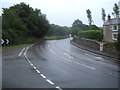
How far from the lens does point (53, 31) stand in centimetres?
10956

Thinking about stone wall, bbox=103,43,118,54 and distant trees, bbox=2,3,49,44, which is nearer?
stone wall, bbox=103,43,118,54

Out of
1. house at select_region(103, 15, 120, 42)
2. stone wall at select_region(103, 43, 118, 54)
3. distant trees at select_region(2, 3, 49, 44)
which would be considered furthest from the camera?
house at select_region(103, 15, 120, 42)

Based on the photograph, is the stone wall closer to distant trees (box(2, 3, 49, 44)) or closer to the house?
the house

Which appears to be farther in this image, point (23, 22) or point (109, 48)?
point (23, 22)

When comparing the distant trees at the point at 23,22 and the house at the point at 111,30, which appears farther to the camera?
the house at the point at 111,30

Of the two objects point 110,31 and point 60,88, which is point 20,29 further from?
point 60,88

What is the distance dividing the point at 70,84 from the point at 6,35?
30072 millimetres

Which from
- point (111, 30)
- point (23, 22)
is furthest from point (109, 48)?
point (23, 22)


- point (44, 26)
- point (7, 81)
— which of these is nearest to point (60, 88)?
point (7, 81)

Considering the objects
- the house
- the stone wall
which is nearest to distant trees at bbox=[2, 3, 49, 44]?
the stone wall

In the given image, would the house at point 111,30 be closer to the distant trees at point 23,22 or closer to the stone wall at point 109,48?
the stone wall at point 109,48

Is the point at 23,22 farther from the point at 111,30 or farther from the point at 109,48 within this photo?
the point at 109,48

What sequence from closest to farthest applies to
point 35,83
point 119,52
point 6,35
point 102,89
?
1. point 102,89
2. point 35,83
3. point 119,52
4. point 6,35

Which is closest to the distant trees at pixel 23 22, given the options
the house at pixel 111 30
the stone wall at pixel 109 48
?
the stone wall at pixel 109 48
